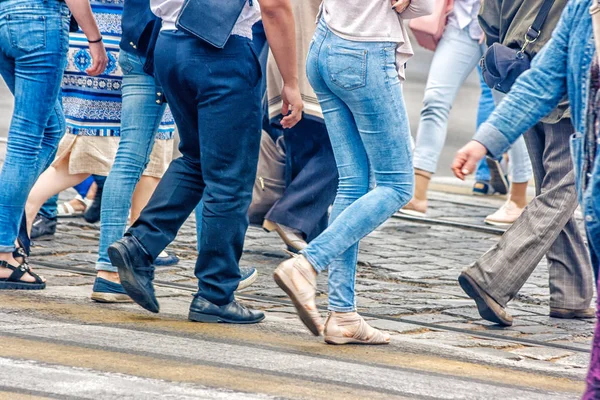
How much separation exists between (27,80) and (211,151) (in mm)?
1071

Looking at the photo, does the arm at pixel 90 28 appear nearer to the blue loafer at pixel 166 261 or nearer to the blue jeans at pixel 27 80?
the blue jeans at pixel 27 80

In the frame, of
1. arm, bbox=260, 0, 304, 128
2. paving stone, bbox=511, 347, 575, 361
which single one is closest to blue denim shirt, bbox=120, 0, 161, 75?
arm, bbox=260, 0, 304, 128

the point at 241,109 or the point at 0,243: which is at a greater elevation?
the point at 241,109

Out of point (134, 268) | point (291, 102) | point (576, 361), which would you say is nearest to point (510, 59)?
point (291, 102)

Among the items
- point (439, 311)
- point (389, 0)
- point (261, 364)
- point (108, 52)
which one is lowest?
point (439, 311)

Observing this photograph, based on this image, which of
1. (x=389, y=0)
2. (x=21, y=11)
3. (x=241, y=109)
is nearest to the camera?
(x=389, y=0)

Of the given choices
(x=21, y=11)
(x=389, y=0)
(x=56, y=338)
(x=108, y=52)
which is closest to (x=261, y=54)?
(x=108, y=52)

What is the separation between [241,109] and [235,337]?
0.92m

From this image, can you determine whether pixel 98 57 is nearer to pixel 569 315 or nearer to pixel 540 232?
pixel 540 232

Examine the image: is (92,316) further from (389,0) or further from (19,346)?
(389,0)

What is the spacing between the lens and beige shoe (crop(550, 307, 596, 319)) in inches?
234

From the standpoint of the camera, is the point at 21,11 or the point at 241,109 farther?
the point at 21,11

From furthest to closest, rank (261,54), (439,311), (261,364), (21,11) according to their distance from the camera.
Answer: (261,54) → (439,311) → (21,11) → (261,364)

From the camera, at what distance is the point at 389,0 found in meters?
4.75
